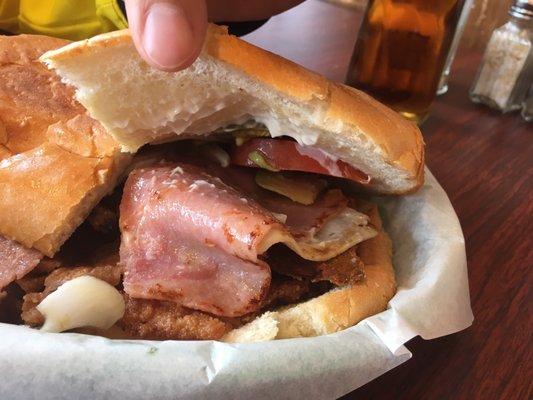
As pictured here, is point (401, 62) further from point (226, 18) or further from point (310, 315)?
point (310, 315)

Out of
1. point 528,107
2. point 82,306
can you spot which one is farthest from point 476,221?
point 82,306

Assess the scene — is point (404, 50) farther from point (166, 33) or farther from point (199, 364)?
point (199, 364)

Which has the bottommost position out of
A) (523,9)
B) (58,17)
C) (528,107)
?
(528,107)

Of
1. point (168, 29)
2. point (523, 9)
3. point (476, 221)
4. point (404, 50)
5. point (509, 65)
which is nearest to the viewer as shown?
point (168, 29)

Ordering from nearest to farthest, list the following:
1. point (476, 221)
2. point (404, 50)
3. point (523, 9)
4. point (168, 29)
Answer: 1. point (168, 29)
2. point (476, 221)
3. point (404, 50)
4. point (523, 9)

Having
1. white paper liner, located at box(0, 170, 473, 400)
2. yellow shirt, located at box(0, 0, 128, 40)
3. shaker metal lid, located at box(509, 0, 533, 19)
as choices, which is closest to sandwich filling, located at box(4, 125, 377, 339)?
white paper liner, located at box(0, 170, 473, 400)

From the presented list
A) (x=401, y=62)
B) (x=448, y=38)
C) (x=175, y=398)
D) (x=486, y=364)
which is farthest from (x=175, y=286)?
(x=448, y=38)
